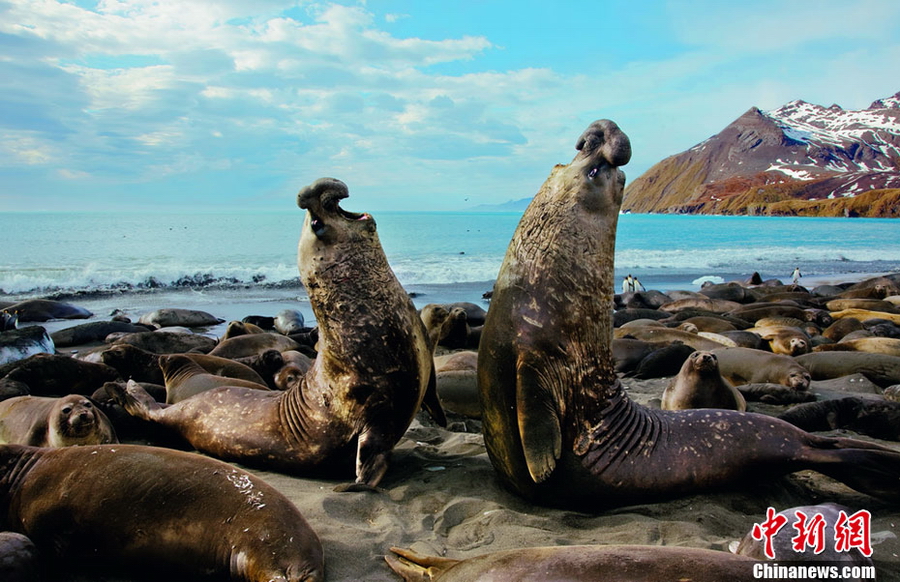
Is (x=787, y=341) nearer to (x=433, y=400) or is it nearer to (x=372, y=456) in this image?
(x=433, y=400)

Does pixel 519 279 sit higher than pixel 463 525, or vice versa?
pixel 519 279

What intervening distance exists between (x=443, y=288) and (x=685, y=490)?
19820mm

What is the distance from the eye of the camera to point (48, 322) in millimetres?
15539

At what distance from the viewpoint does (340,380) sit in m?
4.67

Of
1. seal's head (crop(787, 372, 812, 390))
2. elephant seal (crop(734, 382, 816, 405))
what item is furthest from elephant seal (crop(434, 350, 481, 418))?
seal's head (crop(787, 372, 812, 390))

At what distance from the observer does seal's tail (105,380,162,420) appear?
5.44 meters

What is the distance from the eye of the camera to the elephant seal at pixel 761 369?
24.2ft

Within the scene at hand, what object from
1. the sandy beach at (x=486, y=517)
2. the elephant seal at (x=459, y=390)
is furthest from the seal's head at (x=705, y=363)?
the elephant seal at (x=459, y=390)

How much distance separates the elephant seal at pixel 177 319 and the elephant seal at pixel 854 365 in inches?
473

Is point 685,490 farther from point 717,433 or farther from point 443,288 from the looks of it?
point 443,288

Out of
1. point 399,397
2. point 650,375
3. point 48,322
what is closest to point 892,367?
point 650,375

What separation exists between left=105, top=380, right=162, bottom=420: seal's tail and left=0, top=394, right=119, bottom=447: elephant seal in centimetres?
27

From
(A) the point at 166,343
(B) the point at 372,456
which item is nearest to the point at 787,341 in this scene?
(B) the point at 372,456

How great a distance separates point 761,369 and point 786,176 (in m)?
158
